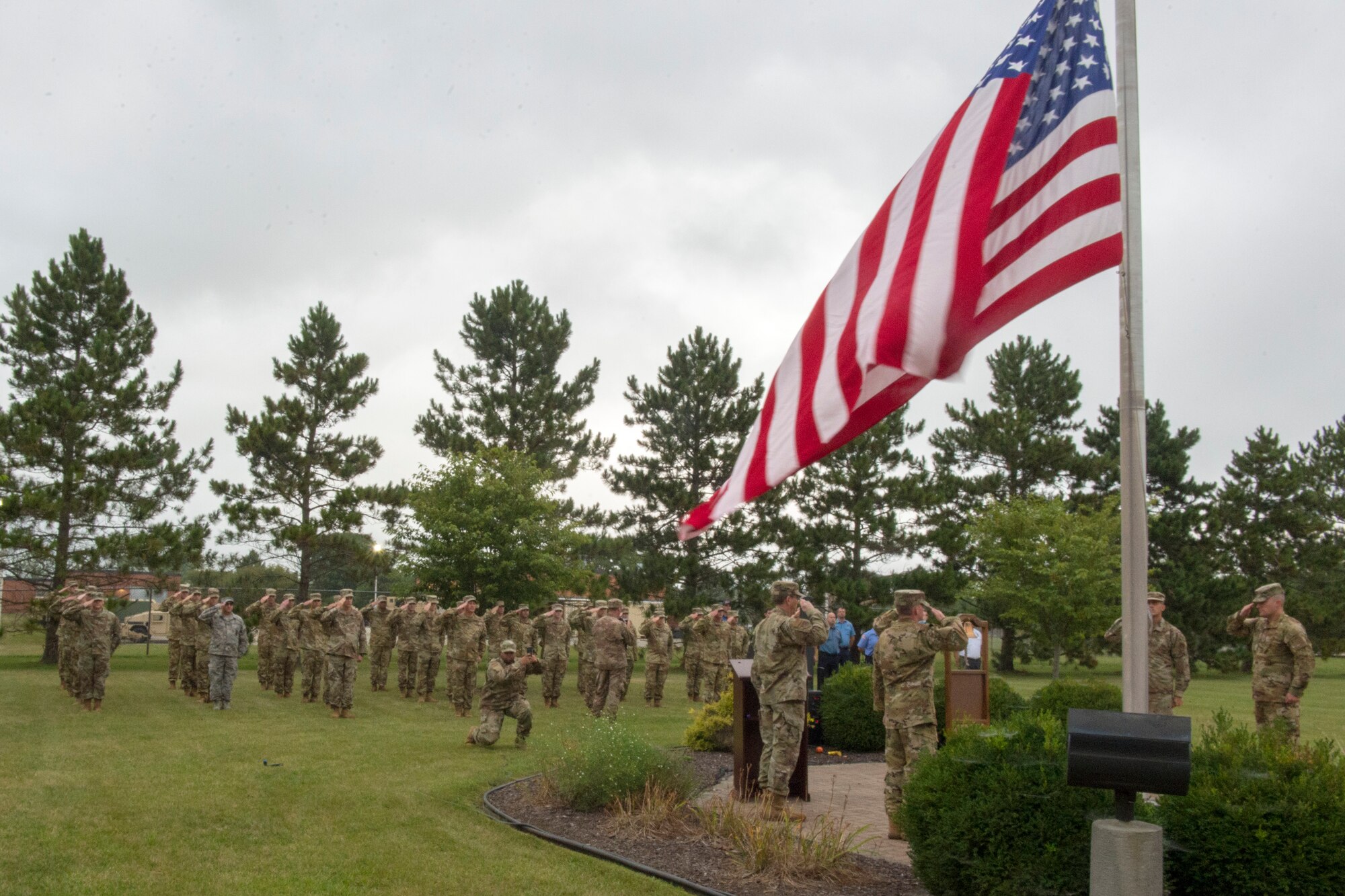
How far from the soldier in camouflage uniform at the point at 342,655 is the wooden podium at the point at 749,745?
9297 mm

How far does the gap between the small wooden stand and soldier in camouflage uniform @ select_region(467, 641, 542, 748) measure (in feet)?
18.1

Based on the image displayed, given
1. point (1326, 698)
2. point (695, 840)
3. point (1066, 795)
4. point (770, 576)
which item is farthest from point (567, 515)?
point (1066, 795)

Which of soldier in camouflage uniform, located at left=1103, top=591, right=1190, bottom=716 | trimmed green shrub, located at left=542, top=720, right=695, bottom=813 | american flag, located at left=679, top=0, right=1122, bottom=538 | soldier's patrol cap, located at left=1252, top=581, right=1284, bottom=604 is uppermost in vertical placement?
american flag, located at left=679, top=0, right=1122, bottom=538

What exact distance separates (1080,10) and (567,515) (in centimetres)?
3527

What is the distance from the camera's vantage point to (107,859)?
734 centimetres

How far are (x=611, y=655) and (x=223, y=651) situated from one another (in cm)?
719

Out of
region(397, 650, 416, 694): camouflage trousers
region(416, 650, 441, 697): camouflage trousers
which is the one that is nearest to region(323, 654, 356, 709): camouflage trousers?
region(416, 650, 441, 697): camouflage trousers

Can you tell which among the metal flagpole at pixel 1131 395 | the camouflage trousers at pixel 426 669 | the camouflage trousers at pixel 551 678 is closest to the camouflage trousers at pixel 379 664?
the camouflage trousers at pixel 426 669

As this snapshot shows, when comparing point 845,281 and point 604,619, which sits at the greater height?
point 845,281

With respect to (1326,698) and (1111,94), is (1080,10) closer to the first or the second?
(1111,94)

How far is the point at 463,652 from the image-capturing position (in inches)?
775

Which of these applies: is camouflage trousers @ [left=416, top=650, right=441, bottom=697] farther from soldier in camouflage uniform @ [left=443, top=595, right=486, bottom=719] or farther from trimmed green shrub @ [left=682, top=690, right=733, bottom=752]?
trimmed green shrub @ [left=682, top=690, right=733, bottom=752]

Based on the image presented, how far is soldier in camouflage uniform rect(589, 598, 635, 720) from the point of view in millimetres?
16984

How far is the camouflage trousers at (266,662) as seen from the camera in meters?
22.7
